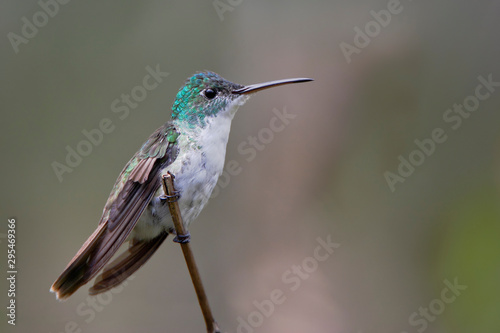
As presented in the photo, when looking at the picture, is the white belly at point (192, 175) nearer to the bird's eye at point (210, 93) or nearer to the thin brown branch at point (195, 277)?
the bird's eye at point (210, 93)

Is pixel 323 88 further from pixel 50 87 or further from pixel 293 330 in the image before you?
pixel 50 87

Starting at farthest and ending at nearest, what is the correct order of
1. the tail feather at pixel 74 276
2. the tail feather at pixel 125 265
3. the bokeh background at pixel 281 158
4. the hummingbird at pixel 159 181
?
the bokeh background at pixel 281 158 < the tail feather at pixel 125 265 < the hummingbird at pixel 159 181 < the tail feather at pixel 74 276

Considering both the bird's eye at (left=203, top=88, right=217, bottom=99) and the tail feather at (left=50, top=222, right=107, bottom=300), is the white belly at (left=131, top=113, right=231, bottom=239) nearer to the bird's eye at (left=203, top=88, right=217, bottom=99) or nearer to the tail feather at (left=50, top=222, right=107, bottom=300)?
the bird's eye at (left=203, top=88, right=217, bottom=99)

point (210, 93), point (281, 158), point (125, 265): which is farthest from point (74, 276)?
point (281, 158)

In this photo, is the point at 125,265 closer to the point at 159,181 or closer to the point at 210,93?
the point at 159,181

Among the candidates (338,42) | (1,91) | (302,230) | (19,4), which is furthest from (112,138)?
(338,42)

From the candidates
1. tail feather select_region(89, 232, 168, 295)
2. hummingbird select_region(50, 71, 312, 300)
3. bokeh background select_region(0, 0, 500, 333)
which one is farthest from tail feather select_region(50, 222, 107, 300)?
bokeh background select_region(0, 0, 500, 333)

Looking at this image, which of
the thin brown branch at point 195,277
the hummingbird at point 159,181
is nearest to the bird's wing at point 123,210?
the hummingbird at point 159,181
